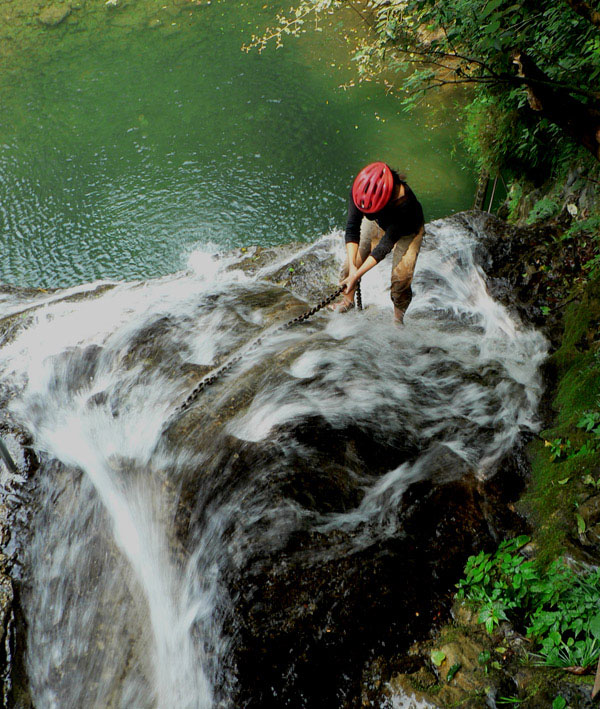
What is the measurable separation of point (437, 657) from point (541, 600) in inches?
31.8

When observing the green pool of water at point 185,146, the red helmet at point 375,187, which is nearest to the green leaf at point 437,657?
the red helmet at point 375,187

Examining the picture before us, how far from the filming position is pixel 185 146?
471 inches

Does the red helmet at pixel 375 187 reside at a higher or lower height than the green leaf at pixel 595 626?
higher

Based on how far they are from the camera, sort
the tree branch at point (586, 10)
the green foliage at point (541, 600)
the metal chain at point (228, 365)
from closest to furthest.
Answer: the green foliage at point (541, 600)
the tree branch at point (586, 10)
the metal chain at point (228, 365)

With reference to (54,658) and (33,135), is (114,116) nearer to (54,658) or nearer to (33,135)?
(33,135)

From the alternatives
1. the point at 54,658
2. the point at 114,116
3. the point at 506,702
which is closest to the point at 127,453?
the point at 54,658

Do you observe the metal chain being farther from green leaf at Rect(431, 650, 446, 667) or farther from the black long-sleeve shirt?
green leaf at Rect(431, 650, 446, 667)

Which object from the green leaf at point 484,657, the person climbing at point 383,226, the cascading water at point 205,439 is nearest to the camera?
the green leaf at point 484,657

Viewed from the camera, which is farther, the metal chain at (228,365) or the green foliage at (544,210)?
the green foliage at (544,210)

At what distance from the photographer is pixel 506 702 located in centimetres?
292

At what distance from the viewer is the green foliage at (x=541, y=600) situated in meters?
2.99

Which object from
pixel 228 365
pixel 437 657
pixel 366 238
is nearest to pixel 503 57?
pixel 366 238

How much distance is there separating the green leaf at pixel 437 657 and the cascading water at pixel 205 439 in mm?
814

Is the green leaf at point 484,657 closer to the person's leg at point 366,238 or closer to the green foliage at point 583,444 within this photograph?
the green foliage at point 583,444
